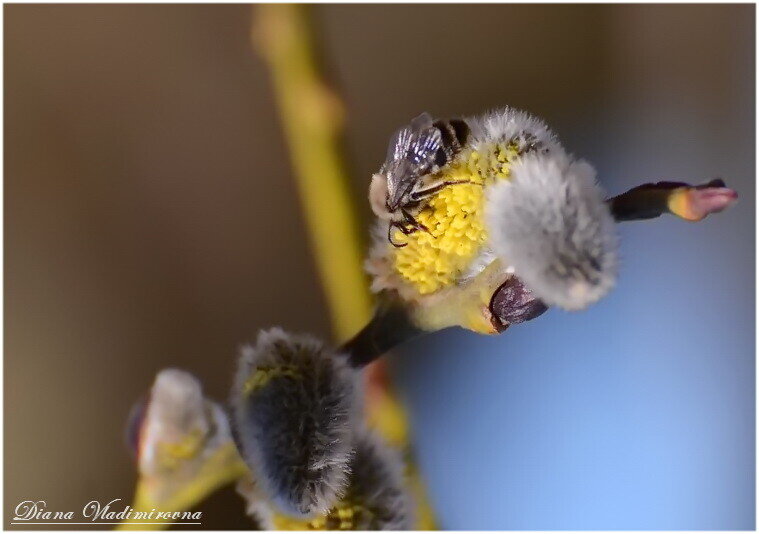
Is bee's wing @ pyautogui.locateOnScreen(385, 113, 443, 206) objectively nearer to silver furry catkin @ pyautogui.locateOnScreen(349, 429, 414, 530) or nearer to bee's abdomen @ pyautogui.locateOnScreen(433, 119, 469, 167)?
bee's abdomen @ pyautogui.locateOnScreen(433, 119, 469, 167)

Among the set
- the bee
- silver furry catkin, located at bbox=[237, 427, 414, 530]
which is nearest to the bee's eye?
the bee

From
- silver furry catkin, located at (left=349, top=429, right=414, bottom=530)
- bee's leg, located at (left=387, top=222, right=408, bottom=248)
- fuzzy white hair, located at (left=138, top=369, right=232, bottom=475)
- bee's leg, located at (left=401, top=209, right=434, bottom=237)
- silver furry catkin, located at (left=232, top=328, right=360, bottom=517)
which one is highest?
bee's leg, located at (left=401, top=209, right=434, bottom=237)

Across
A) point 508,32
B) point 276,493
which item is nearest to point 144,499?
point 276,493

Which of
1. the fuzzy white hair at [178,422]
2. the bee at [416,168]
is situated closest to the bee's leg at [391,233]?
the bee at [416,168]

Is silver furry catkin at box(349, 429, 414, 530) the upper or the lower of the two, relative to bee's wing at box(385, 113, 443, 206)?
lower

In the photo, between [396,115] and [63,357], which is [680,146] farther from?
[63,357]
